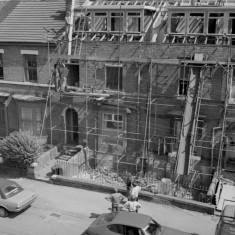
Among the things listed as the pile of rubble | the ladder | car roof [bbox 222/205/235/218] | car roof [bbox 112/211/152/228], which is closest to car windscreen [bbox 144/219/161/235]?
car roof [bbox 112/211/152/228]

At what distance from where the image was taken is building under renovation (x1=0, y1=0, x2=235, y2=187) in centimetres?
2058

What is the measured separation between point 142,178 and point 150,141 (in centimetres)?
227

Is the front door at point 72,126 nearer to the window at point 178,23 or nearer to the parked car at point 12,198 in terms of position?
the parked car at point 12,198

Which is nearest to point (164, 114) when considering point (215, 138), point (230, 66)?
point (215, 138)

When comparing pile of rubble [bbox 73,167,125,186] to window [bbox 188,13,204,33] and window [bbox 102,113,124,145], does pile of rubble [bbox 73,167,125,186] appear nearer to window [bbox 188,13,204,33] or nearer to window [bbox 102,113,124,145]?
window [bbox 102,113,124,145]

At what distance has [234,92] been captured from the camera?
20719 mm

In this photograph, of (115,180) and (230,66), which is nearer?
(230,66)

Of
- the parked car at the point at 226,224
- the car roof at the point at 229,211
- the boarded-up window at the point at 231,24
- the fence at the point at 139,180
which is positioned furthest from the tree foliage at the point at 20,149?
the boarded-up window at the point at 231,24

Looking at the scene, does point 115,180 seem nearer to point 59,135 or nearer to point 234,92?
point 59,135

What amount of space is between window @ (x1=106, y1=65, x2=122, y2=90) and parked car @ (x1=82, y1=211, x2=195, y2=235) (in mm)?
10183

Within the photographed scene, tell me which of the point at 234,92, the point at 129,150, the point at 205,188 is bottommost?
the point at 205,188

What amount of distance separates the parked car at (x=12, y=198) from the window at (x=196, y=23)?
12806mm

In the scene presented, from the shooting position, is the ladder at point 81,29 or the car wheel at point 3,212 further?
the ladder at point 81,29

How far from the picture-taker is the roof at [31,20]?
24.5m
